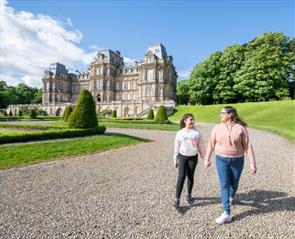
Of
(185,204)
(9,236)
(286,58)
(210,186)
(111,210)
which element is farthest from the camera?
(286,58)

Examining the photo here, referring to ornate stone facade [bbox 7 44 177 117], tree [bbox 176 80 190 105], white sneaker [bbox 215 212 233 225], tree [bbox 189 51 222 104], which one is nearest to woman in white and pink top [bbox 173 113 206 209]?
white sneaker [bbox 215 212 233 225]

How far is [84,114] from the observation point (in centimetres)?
1479

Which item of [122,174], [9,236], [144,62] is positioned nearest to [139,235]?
[9,236]

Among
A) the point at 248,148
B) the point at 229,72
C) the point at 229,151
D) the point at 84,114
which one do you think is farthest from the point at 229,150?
the point at 229,72

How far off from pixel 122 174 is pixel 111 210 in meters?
2.47

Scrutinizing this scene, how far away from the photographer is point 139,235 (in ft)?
11.4

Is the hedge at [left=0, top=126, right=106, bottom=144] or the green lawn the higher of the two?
the green lawn

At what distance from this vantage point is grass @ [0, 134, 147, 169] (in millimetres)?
8086

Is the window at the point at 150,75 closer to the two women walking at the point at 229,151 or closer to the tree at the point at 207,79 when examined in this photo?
the tree at the point at 207,79

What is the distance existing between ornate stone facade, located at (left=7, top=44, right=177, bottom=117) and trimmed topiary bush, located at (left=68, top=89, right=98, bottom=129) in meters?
34.9

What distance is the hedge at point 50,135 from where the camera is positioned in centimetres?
1041

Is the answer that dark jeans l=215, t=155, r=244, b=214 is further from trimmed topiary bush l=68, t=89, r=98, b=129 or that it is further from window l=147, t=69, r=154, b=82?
window l=147, t=69, r=154, b=82

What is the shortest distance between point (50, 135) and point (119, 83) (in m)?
65.2

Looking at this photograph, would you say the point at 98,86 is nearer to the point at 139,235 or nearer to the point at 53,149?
the point at 53,149
